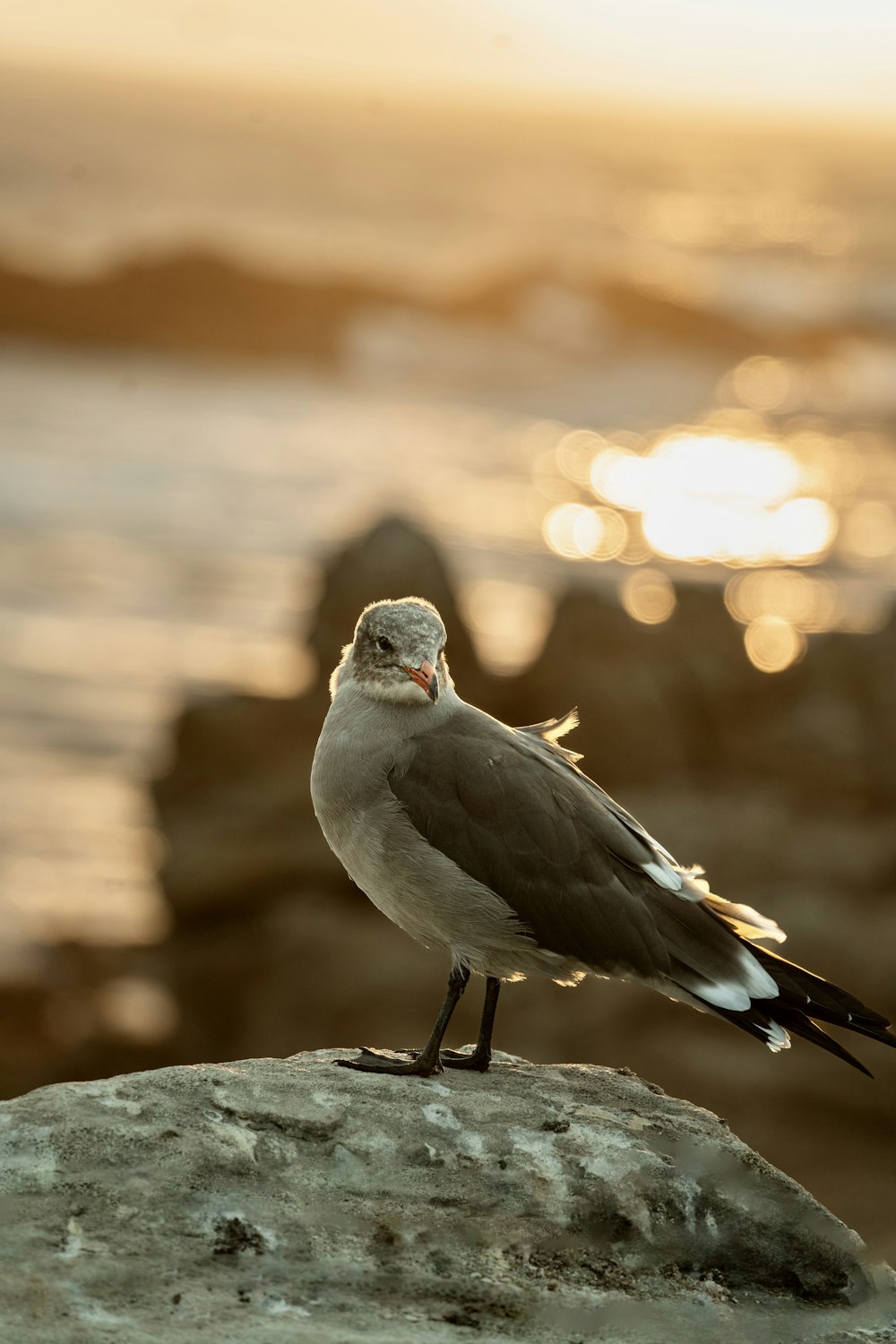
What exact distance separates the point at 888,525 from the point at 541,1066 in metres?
20.0

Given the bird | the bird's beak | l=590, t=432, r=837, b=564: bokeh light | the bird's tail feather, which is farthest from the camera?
l=590, t=432, r=837, b=564: bokeh light

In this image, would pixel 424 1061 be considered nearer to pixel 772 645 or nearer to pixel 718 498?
pixel 772 645

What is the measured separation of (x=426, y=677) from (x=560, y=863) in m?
0.72

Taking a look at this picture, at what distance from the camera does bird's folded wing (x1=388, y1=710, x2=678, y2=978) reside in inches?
202

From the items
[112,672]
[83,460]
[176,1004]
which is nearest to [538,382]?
[83,460]

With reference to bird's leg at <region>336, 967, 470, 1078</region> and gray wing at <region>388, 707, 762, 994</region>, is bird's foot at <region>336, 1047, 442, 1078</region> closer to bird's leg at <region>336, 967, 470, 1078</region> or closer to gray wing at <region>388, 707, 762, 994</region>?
bird's leg at <region>336, 967, 470, 1078</region>

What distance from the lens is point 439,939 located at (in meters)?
5.35

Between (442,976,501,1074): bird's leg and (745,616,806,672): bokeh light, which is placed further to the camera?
(745,616,806,672): bokeh light

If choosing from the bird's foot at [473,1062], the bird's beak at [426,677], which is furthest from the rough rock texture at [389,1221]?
the bird's beak at [426,677]

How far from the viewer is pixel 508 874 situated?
516cm

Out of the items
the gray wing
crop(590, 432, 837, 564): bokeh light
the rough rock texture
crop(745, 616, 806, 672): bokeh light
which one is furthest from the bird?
crop(590, 432, 837, 564): bokeh light

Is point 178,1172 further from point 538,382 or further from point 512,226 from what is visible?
point 512,226

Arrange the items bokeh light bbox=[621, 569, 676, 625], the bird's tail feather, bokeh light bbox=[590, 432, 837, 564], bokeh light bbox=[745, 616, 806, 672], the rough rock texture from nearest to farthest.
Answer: the rough rock texture < the bird's tail feather < bokeh light bbox=[745, 616, 806, 672] < bokeh light bbox=[621, 569, 676, 625] < bokeh light bbox=[590, 432, 837, 564]

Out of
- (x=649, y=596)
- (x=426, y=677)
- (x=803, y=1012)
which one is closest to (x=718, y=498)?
(x=649, y=596)
